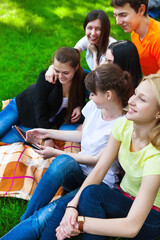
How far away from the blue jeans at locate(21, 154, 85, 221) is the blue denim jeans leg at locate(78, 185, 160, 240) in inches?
9.5

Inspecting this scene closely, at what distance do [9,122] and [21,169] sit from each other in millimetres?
656

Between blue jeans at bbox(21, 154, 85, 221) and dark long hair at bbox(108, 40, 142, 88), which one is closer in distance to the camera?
blue jeans at bbox(21, 154, 85, 221)

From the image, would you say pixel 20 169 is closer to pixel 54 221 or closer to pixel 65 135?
pixel 65 135

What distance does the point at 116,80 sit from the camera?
7.15 feet

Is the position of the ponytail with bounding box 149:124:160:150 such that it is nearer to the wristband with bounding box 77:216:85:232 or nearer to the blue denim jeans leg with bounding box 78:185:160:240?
the blue denim jeans leg with bounding box 78:185:160:240

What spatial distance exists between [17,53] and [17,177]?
256 cm

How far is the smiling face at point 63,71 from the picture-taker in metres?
2.63

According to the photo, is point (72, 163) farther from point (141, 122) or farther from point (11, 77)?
point (11, 77)

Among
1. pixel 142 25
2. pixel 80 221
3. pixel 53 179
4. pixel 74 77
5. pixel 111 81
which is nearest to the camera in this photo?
pixel 80 221

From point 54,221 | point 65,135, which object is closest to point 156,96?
point 54,221

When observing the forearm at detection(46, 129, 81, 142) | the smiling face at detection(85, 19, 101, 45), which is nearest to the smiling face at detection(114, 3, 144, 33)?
the smiling face at detection(85, 19, 101, 45)

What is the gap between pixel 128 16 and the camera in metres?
2.89

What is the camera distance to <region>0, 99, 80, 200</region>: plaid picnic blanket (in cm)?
244


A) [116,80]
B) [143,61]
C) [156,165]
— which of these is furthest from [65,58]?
[156,165]
